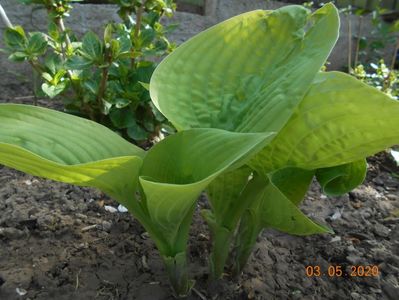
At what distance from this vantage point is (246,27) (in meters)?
0.81

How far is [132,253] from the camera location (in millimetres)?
1034

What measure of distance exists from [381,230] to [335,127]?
0.66m

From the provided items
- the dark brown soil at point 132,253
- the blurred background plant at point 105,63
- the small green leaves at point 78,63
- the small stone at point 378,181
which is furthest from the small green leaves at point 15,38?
the small stone at point 378,181

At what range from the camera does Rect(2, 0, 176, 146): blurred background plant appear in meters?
1.17

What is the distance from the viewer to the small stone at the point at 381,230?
120 centimetres

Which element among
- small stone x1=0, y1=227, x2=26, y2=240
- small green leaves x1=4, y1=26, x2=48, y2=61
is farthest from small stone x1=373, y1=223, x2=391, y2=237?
A: small green leaves x1=4, y1=26, x2=48, y2=61

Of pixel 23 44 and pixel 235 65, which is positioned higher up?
pixel 235 65

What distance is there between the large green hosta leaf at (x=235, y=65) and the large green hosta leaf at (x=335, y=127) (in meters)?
0.06

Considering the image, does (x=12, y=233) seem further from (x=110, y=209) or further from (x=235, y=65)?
(x=235, y=65)

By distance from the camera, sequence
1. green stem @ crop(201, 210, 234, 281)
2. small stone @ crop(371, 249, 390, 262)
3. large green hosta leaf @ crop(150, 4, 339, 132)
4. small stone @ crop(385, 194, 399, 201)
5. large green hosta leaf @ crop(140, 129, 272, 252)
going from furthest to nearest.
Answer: small stone @ crop(385, 194, 399, 201), small stone @ crop(371, 249, 390, 262), green stem @ crop(201, 210, 234, 281), large green hosta leaf @ crop(150, 4, 339, 132), large green hosta leaf @ crop(140, 129, 272, 252)

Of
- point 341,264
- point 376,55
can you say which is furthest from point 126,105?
point 376,55

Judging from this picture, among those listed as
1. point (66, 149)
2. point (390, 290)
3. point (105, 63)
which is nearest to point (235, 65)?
point (66, 149)

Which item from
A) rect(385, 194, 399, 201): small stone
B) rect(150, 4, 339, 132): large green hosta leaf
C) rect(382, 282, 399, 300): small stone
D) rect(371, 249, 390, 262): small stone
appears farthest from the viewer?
rect(385, 194, 399, 201): small stone
